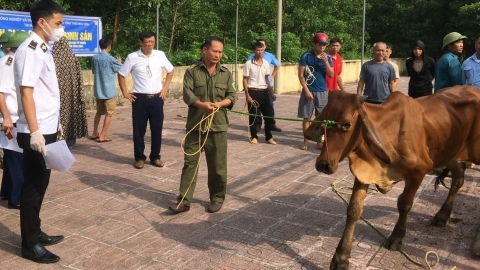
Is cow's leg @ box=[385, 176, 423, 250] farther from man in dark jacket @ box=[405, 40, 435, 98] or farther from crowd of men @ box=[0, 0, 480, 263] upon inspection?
man in dark jacket @ box=[405, 40, 435, 98]

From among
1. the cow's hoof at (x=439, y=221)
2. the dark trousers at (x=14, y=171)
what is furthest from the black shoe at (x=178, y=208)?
the cow's hoof at (x=439, y=221)

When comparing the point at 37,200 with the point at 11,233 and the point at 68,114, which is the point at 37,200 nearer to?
the point at 11,233

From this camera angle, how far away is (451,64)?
708 cm

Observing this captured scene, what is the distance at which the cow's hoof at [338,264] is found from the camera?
410 cm

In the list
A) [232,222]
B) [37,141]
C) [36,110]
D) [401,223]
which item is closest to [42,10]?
[36,110]

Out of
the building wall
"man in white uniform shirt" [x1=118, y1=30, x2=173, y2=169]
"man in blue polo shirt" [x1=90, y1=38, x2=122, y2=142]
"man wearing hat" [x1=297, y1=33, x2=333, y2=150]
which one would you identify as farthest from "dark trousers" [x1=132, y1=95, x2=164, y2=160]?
the building wall

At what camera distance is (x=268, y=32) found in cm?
2131

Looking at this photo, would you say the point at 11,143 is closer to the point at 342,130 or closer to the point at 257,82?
the point at 342,130

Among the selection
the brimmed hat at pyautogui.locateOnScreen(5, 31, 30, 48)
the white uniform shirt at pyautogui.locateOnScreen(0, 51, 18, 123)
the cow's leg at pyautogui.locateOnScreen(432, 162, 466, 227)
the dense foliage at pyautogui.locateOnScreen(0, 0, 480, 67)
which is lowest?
the cow's leg at pyautogui.locateOnScreen(432, 162, 466, 227)

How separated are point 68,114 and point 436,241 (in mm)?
5104

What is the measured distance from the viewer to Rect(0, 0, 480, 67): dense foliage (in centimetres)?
1461

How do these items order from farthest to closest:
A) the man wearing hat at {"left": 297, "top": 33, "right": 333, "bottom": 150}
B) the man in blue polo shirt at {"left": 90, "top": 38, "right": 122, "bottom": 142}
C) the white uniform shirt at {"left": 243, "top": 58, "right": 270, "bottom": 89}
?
the white uniform shirt at {"left": 243, "top": 58, "right": 270, "bottom": 89}, the man in blue polo shirt at {"left": 90, "top": 38, "right": 122, "bottom": 142}, the man wearing hat at {"left": 297, "top": 33, "right": 333, "bottom": 150}

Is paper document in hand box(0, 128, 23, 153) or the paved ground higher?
paper document in hand box(0, 128, 23, 153)

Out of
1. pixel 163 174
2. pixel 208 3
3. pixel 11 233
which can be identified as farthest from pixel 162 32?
pixel 11 233
